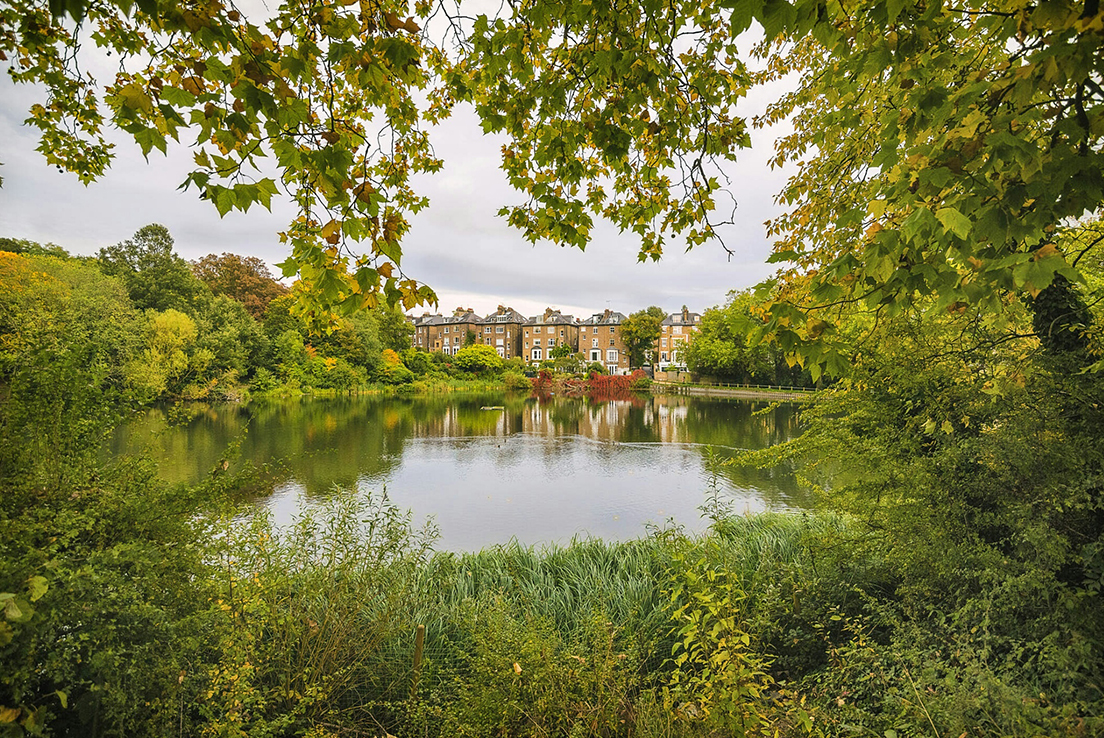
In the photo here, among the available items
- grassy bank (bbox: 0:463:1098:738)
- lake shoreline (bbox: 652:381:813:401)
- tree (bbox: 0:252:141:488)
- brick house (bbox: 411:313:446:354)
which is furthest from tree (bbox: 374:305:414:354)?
grassy bank (bbox: 0:463:1098:738)

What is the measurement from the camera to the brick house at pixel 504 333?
70875 millimetres

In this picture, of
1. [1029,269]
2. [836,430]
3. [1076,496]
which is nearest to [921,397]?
[836,430]

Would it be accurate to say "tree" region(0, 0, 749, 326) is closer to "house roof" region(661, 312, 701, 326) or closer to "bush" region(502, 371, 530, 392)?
"bush" region(502, 371, 530, 392)

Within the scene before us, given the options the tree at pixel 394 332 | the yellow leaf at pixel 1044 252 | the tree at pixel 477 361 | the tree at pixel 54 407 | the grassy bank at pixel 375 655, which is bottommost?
the grassy bank at pixel 375 655

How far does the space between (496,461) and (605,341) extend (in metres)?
53.5

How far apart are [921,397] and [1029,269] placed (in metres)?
3.16

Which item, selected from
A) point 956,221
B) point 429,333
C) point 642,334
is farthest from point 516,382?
point 956,221

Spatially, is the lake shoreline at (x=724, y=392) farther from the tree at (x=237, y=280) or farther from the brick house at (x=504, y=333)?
the tree at (x=237, y=280)

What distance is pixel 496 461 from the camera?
51.9 ft

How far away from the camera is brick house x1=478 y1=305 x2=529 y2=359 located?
233 ft

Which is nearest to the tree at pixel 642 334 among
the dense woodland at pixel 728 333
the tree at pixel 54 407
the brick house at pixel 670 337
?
the brick house at pixel 670 337

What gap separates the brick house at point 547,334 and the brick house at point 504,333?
5.01 feet

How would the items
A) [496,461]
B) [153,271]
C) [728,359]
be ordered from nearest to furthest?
1. [496,461]
2. [153,271]
3. [728,359]

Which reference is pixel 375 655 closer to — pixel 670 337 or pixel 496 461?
pixel 496 461
